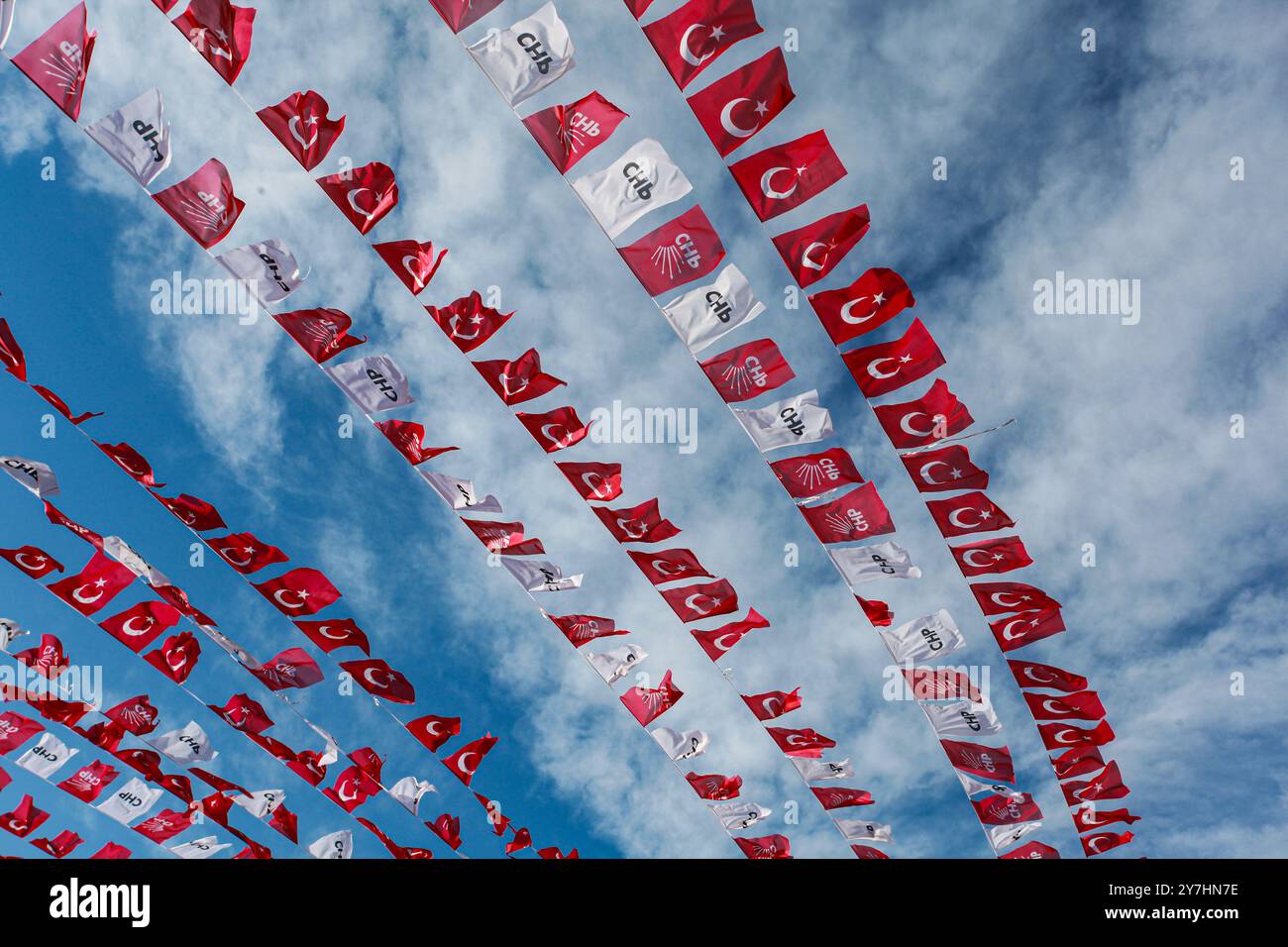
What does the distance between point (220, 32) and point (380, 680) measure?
8.81 meters

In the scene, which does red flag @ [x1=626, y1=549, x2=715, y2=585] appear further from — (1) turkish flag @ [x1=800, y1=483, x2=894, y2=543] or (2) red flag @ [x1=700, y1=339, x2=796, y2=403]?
(2) red flag @ [x1=700, y1=339, x2=796, y2=403]

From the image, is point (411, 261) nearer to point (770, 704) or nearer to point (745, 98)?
point (745, 98)

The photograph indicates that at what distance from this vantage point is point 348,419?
518 inches

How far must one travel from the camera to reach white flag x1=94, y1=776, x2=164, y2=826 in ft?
47.4

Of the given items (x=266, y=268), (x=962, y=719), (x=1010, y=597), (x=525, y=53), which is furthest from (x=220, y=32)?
(x=962, y=719)

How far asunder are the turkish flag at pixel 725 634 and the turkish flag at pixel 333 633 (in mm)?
4977

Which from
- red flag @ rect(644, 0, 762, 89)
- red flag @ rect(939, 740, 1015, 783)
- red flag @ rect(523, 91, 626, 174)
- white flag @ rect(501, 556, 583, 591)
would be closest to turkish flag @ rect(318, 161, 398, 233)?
red flag @ rect(523, 91, 626, 174)

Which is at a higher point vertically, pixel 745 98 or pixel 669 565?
pixel 745 98

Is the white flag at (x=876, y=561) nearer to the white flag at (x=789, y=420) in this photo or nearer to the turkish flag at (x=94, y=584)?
the white flag at (x=789, y=420)

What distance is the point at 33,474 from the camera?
9.85 m
